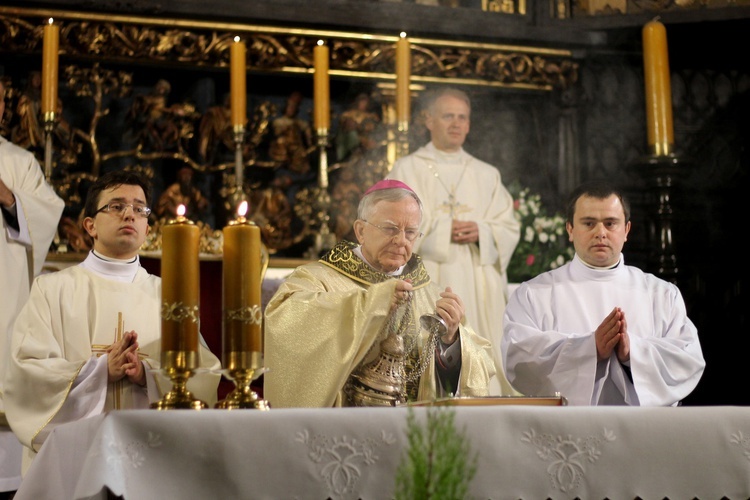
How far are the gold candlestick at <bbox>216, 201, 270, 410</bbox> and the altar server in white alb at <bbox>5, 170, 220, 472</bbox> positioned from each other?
68 centimetres

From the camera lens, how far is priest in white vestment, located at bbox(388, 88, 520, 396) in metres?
6.36

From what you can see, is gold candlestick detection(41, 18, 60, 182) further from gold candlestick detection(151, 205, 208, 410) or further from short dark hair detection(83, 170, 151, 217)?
gold candlestick detection(151, 205, 208, 410)

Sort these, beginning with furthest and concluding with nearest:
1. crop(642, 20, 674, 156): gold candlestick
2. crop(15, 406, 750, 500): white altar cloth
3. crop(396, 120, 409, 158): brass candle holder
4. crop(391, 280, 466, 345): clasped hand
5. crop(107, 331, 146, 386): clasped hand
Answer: crop(642, 20, 674, 156): gold candlestick, crop(396, 120, 409, 158): brass candle holder, crop(391, 280, 466, 345): clasped hand, crop(107, 331, 146, 386): clasped hand, crop(15, 406, 750, 500): white altar cloth

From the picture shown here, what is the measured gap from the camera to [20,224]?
227 inches

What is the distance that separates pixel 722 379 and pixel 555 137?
6.11 ft

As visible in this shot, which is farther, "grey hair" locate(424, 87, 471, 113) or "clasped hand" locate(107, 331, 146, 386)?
"grey hair" locate(424, 87, 471, 113)

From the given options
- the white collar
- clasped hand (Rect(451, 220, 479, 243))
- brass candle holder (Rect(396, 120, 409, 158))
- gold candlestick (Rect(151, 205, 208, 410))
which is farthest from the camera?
clasped hand (Rect(451, 220, 479, 243))

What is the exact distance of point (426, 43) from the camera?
7152 millimetres

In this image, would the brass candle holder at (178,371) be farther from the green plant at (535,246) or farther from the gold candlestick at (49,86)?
the green plant at (535,246)

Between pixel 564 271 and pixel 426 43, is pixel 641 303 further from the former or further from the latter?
pixel 426 43

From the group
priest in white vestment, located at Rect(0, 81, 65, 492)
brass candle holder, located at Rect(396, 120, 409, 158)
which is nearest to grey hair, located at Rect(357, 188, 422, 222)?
brass candle holder, located at Rect(396, 120, 409, 158)

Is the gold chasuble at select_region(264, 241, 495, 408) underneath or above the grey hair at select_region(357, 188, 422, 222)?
underneath

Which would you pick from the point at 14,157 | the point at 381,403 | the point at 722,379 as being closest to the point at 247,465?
the point at 381,403

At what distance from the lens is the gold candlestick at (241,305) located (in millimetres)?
2805
